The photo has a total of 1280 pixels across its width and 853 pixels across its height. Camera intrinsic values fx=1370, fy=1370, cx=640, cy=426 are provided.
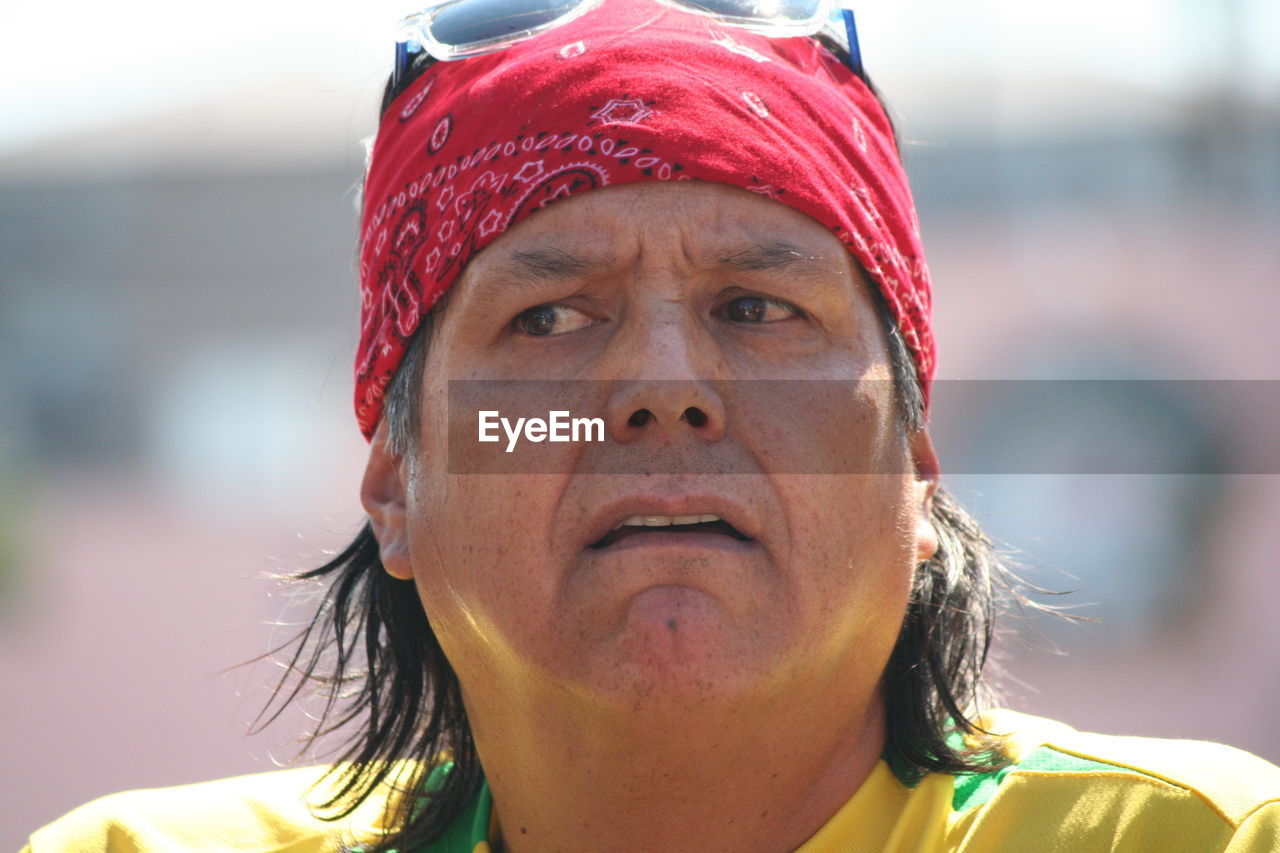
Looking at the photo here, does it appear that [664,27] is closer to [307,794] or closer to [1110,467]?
[307,794]

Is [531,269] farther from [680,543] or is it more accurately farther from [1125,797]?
[1125,797]

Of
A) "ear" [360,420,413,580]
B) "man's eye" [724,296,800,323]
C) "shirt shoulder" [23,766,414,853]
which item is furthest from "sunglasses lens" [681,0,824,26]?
"shirt shoulder" [23,766,414,853]

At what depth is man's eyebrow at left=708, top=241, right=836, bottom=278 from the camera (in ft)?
7.22

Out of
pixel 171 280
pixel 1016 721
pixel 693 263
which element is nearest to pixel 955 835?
pixel 1016 721

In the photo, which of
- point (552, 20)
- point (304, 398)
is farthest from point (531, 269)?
point (304, 398)

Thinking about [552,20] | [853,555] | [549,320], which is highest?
[552,20]

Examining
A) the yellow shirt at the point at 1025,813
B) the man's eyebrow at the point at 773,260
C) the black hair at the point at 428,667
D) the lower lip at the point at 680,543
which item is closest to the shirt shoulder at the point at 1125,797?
the yellow shirt at the point at 1025,813

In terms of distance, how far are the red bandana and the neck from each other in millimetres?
730

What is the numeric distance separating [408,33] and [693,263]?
3.20 feet

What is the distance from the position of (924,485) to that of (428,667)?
108 cm

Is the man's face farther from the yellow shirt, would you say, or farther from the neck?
the yellow shirt

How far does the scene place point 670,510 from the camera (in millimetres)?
1982

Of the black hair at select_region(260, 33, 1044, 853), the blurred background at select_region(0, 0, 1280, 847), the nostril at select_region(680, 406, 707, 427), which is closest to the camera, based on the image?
the nostril at select_region(680, 406, 707, 427)

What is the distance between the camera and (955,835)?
2.17 metres
